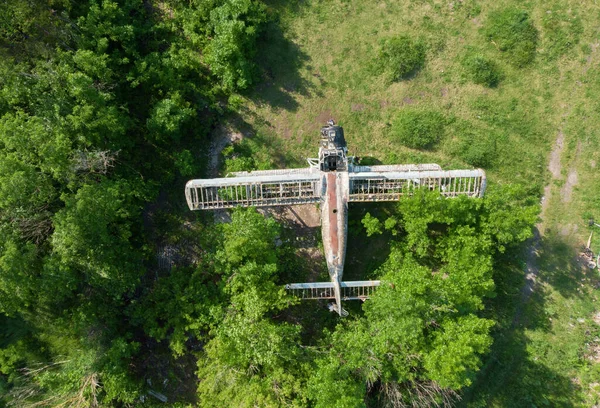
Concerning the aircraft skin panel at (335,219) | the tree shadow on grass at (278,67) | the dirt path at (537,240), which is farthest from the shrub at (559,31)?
the aircraft skin panel at (335,219)

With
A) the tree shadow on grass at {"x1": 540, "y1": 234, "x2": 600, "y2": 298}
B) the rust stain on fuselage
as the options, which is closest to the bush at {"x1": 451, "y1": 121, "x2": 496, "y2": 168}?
the tree shadow on grass at {"x1": 540, "y1": 234, "x2": 600, "y2": 298}

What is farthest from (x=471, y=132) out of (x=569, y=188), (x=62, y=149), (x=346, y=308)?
(x=62, y=149)

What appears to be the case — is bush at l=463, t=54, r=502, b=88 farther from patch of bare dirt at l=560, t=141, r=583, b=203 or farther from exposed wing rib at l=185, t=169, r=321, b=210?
exposed wing rib at l=185, t=169, r=321, b=210

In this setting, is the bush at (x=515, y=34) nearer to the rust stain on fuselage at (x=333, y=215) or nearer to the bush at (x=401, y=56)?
the bush at (x=401, y=56)

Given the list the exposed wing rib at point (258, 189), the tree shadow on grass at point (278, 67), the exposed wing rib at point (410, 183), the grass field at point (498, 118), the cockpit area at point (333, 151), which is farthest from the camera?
the tree shadow on grass at point (278, 67)

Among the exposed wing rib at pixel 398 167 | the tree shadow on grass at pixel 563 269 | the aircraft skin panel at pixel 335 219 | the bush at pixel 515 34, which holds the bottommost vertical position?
the tree shadow on grass at pixel 563 269

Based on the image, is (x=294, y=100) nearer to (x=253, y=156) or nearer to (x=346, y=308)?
(x=253, y=156)
